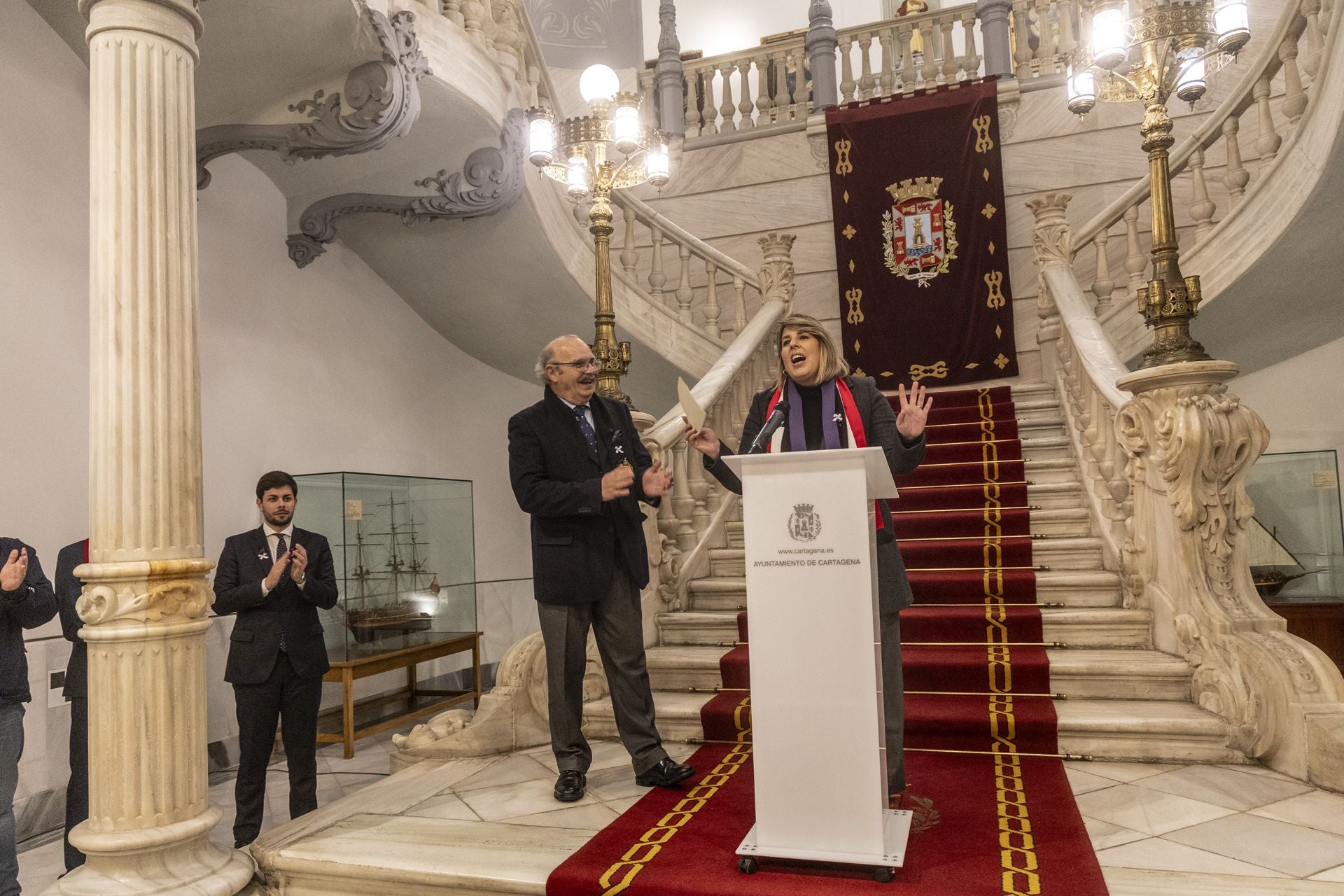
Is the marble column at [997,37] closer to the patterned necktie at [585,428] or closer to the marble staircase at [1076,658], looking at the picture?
the marble staircase at [1076,658]

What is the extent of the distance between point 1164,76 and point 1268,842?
2943 millimetres

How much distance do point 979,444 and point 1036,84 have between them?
14.2 feet

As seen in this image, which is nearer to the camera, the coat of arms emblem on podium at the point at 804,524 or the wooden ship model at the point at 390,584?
the coat of arms emblem on podium at the point at 804,524

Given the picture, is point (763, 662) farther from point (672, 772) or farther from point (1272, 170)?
A: point (1272, 170)

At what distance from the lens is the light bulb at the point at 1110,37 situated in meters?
4.12

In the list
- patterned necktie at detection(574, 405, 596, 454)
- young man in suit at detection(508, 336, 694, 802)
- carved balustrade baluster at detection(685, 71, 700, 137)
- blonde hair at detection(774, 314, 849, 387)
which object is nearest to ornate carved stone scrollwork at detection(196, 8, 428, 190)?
young man in suit at detection(508, 336, 694, 802)

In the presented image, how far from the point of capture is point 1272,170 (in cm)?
543

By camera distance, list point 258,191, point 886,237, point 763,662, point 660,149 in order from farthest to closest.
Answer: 1. point 886,237
2. point 258,191
3. point 660,149
4. point 763,662

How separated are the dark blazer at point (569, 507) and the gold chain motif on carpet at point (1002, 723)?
4.44 ft

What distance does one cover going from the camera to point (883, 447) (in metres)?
2.88

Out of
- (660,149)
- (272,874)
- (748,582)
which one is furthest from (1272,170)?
(272,874)

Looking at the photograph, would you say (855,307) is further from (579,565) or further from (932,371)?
(579,565)

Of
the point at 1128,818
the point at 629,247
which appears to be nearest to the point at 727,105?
the point at 629,247

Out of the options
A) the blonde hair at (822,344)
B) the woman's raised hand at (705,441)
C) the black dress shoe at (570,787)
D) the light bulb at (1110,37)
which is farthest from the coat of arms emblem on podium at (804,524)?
the light bulb at (1110,37)
